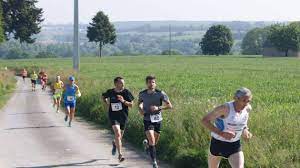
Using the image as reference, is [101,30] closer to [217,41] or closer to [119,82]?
[217,41]

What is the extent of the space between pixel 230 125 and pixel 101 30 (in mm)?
101912

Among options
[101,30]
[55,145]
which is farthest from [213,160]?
[101,30]

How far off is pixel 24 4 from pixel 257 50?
344 ft

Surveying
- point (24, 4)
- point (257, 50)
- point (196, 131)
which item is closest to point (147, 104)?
point (196, 131)

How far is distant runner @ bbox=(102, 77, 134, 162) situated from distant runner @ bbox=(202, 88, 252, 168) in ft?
13.7

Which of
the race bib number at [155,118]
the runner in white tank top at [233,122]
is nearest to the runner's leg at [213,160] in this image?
the runner in white tank top at [233,122]

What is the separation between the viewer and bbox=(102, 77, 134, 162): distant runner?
1199cm

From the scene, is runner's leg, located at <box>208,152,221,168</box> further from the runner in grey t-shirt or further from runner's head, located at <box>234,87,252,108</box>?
the runner in grey t-shirt

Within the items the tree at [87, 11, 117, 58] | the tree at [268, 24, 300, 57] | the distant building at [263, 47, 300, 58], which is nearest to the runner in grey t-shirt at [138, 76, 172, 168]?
the tree at [87, 11, 117, 58]

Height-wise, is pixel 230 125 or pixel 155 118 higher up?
pixel 230 125

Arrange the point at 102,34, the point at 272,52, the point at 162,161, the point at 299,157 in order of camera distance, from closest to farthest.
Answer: the point at 299,157
the point at 162,161
the point at 102,34
the point at 272,52

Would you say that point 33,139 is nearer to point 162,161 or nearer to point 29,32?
point 162,161

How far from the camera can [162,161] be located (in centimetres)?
1199

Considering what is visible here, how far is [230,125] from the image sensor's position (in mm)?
7648
